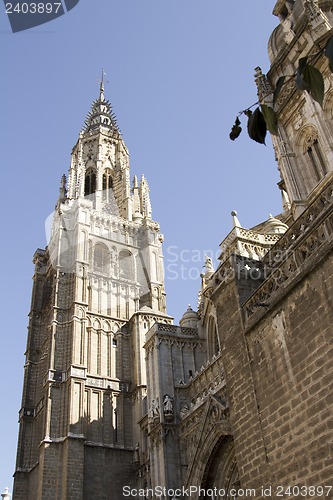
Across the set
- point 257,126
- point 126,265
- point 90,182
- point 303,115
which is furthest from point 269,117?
point 90,182

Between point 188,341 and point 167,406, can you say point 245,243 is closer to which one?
point 188,341

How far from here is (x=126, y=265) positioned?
34.8 m

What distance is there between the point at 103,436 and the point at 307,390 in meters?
20.5

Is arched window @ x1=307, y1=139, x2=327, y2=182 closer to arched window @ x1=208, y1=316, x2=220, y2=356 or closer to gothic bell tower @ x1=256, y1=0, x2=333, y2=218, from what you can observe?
gothic bell tower @ x1=256, y1=0, x2=333, y2=218

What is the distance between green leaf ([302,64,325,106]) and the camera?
3.54m

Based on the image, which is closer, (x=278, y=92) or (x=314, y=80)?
(x=314, y=80)

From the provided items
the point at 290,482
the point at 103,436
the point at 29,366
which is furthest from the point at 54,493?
the point at 290,482

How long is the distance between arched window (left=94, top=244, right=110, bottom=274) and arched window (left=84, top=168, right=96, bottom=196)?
8.23m

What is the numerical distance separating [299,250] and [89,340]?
22009mm

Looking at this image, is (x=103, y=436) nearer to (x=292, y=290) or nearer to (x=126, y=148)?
(x=292, y=290)

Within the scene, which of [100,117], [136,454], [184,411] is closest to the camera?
[184,411]

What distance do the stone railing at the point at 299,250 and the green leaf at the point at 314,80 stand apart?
4.28m

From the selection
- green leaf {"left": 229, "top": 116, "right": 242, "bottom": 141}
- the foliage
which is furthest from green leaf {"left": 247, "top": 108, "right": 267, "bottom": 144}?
green leaf {"left": 229, "top": 116, "right": 242, "bottom": 141}
